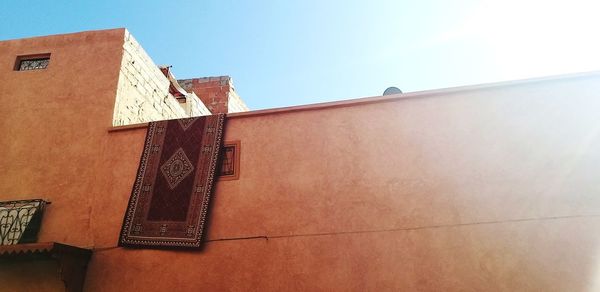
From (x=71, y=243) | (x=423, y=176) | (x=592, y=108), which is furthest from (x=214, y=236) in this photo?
(x=592, y=108)

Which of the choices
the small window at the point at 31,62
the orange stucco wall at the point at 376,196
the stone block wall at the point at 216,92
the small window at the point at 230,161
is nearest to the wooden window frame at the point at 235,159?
the small window at the point at 230,161

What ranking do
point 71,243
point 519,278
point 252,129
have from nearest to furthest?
point 519,278
point 71,243
point 252,129

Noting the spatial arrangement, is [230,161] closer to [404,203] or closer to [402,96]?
[404,203]

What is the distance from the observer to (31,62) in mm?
6242

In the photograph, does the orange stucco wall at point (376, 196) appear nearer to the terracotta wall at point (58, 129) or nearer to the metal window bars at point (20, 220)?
the terracotta wall at point (58, 129)

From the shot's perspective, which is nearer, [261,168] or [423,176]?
[423,176]

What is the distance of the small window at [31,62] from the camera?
20.3 feet

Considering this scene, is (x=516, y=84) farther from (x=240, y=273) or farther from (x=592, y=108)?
(x=240, y=273)

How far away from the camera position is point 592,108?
4840 millimetres

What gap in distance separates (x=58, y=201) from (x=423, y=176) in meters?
4.65

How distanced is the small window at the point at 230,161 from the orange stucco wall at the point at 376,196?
148mm

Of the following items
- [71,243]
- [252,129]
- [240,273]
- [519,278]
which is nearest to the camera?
[519,278]

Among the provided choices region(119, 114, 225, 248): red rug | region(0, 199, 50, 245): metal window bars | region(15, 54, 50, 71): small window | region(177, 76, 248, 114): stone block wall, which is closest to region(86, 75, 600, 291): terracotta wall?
region(119, 114, 225, 248): red rug

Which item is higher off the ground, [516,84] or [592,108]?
[516,84]
